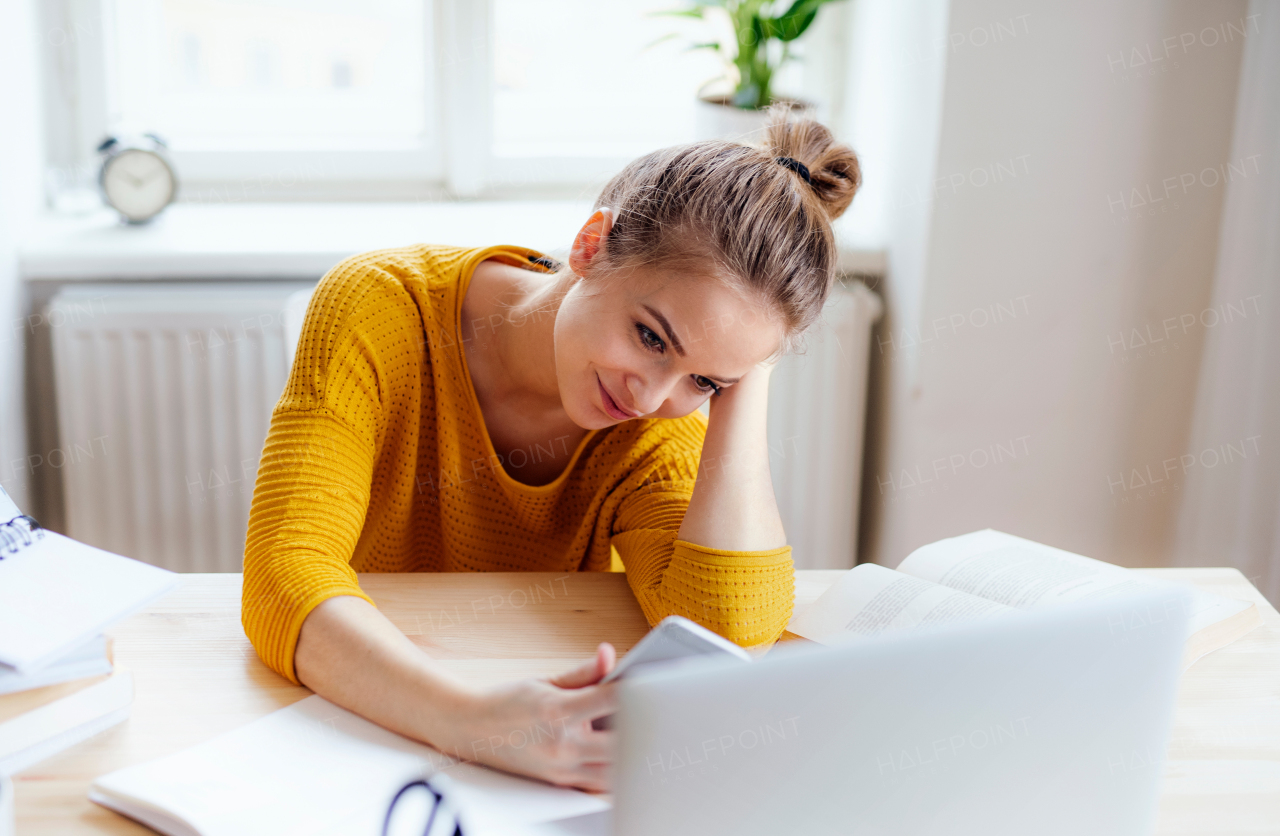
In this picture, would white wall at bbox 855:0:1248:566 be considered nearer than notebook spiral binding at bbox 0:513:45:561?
No

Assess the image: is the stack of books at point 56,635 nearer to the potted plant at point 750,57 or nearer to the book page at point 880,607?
the book page at point 880,607

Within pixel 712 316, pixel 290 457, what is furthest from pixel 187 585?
pixel 712 316

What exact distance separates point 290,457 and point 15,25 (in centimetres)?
122

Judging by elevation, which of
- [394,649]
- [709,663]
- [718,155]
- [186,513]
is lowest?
[186,513]

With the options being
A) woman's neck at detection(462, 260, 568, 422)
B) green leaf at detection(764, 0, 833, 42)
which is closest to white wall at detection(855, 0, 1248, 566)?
green leaf at detection(764, 0, 833, 42)

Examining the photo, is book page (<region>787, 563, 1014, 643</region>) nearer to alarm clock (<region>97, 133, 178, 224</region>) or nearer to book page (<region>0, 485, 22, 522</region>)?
book page (<region>0, 485, 22, 522</region>)

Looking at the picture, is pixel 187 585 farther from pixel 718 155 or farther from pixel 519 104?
pixel 519 104

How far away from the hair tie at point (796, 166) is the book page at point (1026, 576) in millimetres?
374

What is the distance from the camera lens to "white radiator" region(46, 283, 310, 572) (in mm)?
1652

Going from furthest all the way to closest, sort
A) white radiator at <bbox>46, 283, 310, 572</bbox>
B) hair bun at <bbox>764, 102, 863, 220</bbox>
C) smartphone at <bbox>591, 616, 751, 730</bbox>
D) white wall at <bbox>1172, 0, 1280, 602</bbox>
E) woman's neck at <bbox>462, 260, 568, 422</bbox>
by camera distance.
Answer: white radiator at <bbox>46, 283, 310, 572</bbox> < white wall at <bbox>1172, 0, 1280, 602</bbox> < woman's neck at <bbox>462, 260, 568, 422</bbox> < hair bun at <bbox>764, 102, 863, 220</bbox> < smartphone at <bbox>591, 616, 751, 730</bbox>

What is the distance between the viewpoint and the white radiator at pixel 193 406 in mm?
1656

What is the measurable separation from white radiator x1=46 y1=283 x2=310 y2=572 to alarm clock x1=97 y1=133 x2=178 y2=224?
0.17m

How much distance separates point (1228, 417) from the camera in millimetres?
1607

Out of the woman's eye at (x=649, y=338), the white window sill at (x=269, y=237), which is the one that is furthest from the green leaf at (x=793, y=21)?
the woman's eye at (x=649, y=338)
